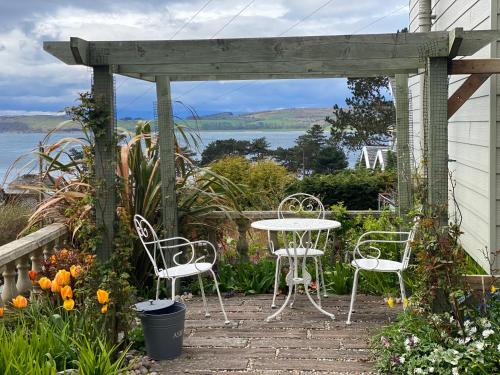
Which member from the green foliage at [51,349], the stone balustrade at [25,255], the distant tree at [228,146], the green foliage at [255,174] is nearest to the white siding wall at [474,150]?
the green foliage at [51,349]

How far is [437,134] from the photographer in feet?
11.9

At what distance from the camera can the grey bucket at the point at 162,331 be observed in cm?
353

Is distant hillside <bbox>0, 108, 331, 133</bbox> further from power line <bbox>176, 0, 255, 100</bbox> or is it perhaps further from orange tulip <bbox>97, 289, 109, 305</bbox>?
orange tulip <bbox>97, 289, 109, 305</bbox>

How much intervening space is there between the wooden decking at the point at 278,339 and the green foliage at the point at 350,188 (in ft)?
17.4

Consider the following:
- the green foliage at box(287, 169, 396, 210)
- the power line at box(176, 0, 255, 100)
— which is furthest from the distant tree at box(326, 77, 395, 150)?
the green foliage at box(287, 169, 396, 210)

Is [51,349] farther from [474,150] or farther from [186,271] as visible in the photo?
[474,150]

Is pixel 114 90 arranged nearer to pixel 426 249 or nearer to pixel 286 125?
pixel 426 249

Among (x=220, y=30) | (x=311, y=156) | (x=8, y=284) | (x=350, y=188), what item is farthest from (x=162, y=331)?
(x=311, y=156)

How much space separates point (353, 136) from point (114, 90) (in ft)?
66.5

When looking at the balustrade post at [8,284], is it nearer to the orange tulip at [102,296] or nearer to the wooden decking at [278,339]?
the orange tulip at [102,296]

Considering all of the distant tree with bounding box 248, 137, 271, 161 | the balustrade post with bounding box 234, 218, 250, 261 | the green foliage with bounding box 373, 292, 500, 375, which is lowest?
the green foliage with bounding box 373, 292, 500, 375

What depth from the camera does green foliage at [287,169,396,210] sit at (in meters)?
10.0

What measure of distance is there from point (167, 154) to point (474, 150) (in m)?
2.71

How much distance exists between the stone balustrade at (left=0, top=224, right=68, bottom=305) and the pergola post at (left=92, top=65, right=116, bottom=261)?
57 cm
